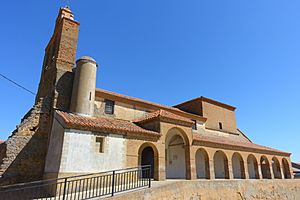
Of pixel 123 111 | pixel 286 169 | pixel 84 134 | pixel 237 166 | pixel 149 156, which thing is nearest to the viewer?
pixel 84 134

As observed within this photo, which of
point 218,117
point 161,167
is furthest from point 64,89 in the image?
point 218,117

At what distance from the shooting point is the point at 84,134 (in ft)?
39.1

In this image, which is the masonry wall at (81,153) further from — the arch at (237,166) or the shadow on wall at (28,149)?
the arch at (237,166)

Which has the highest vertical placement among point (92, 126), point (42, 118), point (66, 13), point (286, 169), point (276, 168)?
point (66, 13)

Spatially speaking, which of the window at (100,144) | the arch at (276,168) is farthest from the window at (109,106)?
the arch at (276,168)

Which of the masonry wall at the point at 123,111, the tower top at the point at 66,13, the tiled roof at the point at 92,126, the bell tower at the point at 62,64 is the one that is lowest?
the tiled roof at the point at 92,126

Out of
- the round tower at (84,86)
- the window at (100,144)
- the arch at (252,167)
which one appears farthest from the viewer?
the arch at (252,167)

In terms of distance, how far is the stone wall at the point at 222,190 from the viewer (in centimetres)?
1002

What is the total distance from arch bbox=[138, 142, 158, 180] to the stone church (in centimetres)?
6

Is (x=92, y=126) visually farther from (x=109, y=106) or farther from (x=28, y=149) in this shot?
(x=109, y=106)

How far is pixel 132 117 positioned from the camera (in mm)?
18328

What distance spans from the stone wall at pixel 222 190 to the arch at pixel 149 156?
2.16m

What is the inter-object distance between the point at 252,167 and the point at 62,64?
2302 cm

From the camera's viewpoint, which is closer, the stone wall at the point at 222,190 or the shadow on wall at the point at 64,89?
the stone wall at the point at 222,190
